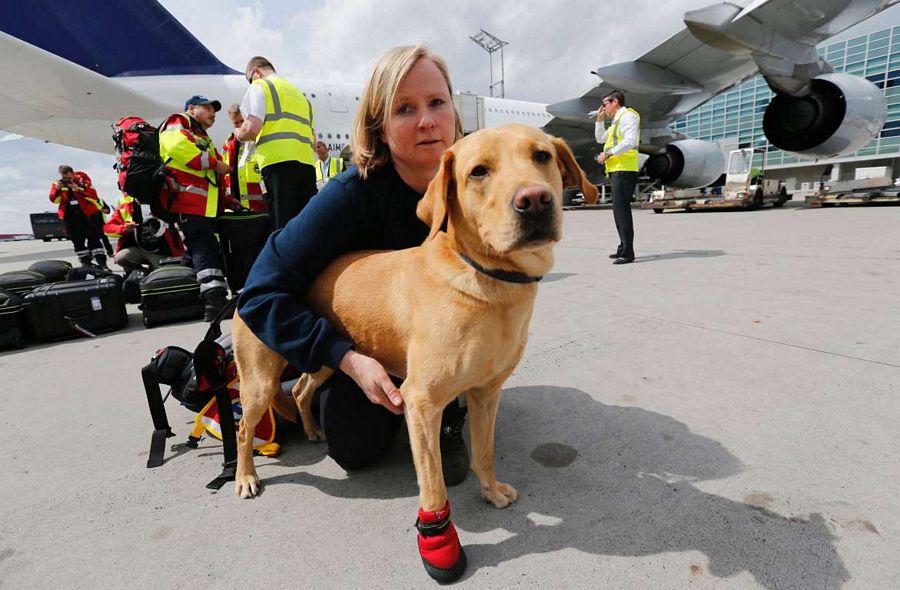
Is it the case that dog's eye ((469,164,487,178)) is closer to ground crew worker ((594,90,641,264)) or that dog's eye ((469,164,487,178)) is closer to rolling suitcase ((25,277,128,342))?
rolling suitcase ((25,277,128,342))

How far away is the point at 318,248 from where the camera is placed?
145 centimetres

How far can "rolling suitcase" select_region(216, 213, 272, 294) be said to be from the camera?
4.45 meters

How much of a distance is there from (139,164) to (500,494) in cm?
458

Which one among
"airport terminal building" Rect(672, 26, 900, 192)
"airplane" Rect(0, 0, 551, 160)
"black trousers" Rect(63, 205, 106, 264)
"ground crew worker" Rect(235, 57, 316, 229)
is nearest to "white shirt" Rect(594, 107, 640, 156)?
"ground crew worker" Rect(235, 57, 316, 229)

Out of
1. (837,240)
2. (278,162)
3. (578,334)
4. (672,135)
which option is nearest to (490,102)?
(672,135)

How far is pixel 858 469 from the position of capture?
1354 mm

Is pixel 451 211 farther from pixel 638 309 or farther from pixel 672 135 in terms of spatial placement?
pixel 672 135

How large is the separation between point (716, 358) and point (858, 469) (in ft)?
3.25

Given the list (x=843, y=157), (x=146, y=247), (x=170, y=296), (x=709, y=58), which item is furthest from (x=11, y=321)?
(x=843, y=157)

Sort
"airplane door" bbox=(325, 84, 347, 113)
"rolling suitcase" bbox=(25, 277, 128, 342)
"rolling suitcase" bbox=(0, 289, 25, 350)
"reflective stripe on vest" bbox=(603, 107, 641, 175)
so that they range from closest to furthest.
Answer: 1. "rolling suitcase" bbox=(0, 289, 25, 350)
2. "rolling suitcase" bbox=(25, 277, 128, 342)
3. "reflective stripe on vest" bbox=(603, 107, 641, 175)
4. "airplane door" bbox=(325, 84, 347, 113)

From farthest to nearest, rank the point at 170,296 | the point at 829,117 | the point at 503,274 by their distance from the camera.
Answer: the point at 829,117
the point at 170,296
the point at 503,274

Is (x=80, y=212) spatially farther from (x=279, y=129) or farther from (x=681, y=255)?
(x=681, y=255)

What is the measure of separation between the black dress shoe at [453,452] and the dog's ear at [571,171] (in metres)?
1.01

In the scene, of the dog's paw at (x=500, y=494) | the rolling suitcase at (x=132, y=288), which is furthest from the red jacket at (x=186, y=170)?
the dog's paw at (x=500, y=494)
